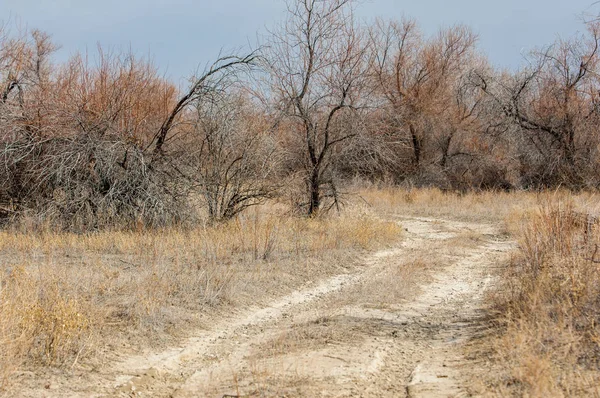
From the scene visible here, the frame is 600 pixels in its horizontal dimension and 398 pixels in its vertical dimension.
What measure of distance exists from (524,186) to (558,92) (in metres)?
4.54

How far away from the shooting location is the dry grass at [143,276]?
607 cm

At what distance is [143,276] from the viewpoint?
867 cm

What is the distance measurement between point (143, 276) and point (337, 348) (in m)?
3.61

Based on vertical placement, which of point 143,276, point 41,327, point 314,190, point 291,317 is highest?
point 314,190

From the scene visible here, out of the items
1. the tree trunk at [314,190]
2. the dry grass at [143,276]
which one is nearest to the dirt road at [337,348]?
the dry grass at [143,276]

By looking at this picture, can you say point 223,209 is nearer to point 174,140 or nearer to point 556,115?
point 174,140

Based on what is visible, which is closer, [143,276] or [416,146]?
[143,276]

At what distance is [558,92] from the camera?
2681 centimetres

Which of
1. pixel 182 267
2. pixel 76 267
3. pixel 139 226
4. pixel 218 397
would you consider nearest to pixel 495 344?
pixel 218 397

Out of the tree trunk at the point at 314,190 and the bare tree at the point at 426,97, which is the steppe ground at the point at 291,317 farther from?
the bare tree at the point at 426,97

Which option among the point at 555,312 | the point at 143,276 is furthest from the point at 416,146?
the point at 555,312

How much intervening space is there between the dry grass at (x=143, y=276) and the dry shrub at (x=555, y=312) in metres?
3.67

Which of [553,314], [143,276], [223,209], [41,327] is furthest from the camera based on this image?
[223,209]

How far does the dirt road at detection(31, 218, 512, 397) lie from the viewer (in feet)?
17.4
